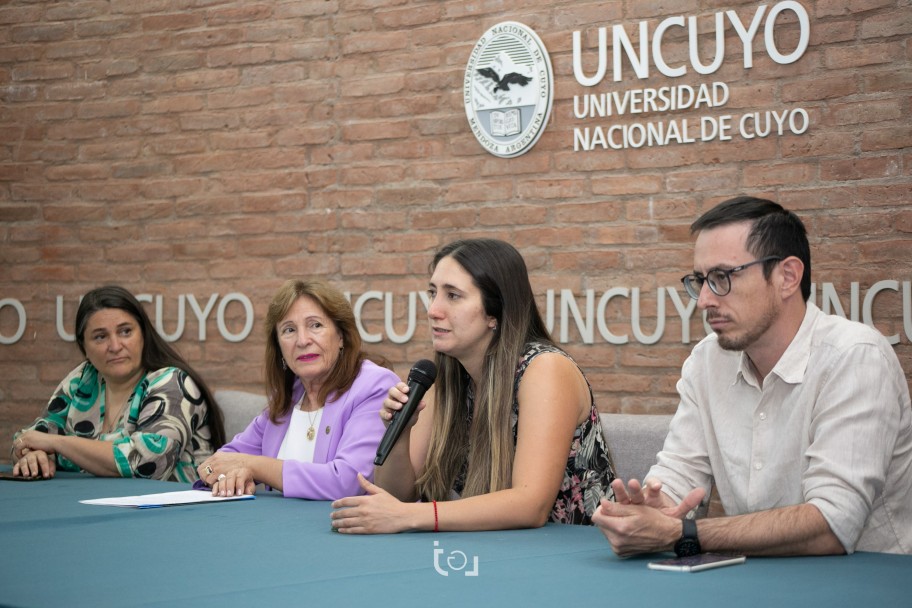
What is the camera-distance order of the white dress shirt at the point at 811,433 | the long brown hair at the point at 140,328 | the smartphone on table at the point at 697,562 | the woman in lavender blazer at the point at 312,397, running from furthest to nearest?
the long brown hair at the point at 140,328
the woman in lavender blazer at the point at 312,397
the white dress shirt at the point at 811,433
the smartphone on table at the point at 697,562

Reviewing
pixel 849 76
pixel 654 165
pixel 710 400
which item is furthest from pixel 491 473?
pixel 849 76

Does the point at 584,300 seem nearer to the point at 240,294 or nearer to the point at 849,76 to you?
the point at 849,76

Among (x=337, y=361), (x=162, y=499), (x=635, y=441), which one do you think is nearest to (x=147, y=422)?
(x=337, y=361)

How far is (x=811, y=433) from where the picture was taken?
205 cm

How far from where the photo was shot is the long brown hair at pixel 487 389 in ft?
8.23

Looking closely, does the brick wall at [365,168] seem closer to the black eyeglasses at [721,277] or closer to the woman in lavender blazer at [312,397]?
the woman in lavender blazer at [312,397]

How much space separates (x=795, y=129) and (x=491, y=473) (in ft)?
5.96

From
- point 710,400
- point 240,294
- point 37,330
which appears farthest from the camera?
point 37,330

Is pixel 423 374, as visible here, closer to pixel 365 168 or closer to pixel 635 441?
pixel 635 441

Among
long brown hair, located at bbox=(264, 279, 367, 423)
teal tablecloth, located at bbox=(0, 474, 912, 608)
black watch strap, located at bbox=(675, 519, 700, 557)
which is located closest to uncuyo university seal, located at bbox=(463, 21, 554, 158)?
long brown hair, located at bbox=(264, 279, 367, 423)

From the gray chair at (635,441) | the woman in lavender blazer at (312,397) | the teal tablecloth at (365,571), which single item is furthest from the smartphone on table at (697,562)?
the woman in lavender blazer at (312,397)

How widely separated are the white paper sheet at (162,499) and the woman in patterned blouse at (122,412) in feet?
1.86

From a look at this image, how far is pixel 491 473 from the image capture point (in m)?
2.47

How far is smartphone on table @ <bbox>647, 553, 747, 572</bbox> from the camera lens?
1662 mm
